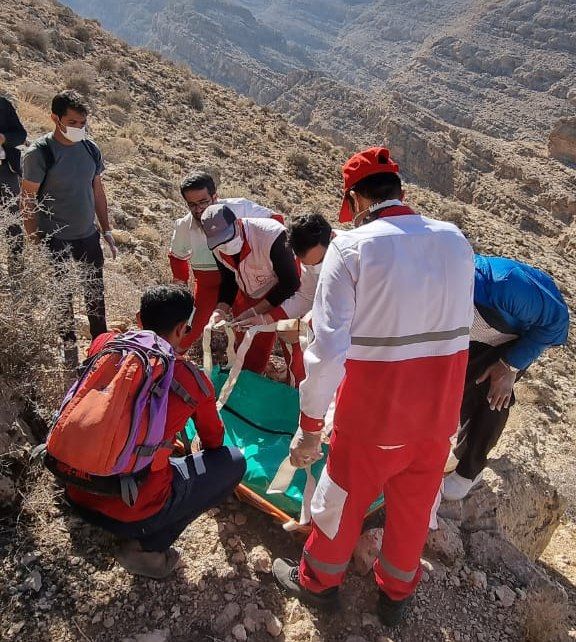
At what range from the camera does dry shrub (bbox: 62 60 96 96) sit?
37.8 feet

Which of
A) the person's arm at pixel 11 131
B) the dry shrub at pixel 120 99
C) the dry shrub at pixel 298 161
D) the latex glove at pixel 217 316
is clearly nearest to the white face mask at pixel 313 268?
the latex glove at pixel 217 316

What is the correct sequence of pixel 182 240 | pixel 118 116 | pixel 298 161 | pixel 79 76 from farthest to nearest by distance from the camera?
pixel 298 161 < pixel 79 76 < pixel 118 116 < pixel 182 240

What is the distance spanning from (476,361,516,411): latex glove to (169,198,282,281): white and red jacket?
1.54 m

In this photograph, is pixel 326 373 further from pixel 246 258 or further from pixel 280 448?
pixel 246 258

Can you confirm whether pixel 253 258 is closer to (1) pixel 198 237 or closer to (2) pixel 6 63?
(1) pixel 198 237

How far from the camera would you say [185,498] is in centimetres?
203

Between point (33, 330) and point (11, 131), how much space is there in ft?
6.04

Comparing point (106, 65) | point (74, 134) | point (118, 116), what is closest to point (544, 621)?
point (74, 134)

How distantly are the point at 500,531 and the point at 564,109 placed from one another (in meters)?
55.4

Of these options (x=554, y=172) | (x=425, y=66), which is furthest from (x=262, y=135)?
(x=425, y=66)

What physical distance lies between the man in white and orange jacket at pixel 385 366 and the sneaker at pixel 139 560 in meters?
0.59

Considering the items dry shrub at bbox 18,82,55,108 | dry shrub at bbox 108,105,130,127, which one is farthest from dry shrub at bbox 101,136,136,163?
dry shrub at bbox 108,105,130,127

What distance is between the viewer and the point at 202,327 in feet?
11.1

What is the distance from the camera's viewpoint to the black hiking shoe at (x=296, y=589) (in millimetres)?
2115
